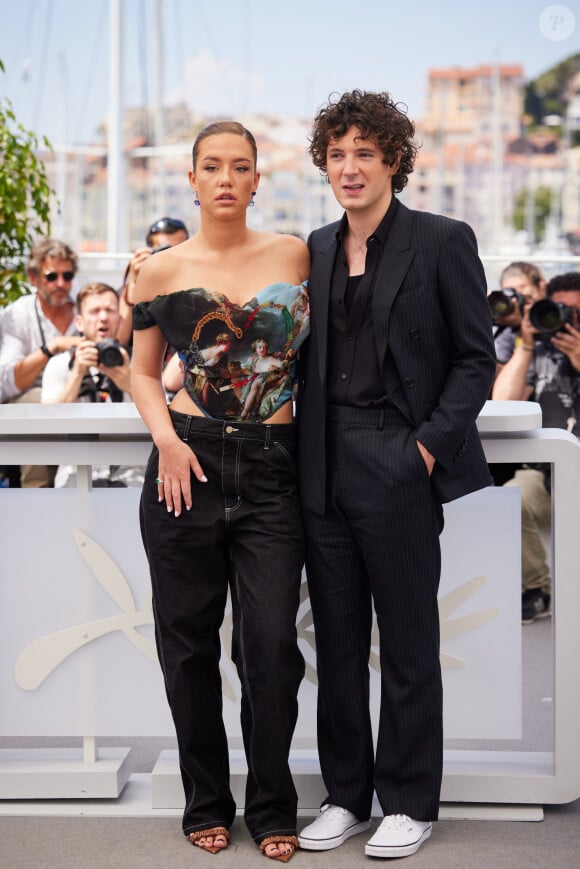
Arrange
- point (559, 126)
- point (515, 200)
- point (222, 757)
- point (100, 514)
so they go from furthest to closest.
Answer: point (515, 200) → point (559, 126) → point (100, 514) → point (222, 757)

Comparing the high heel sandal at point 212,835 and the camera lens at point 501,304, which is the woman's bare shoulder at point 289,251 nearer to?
the high heel sandal at point 212,835

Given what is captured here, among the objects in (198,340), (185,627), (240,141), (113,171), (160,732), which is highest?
(113,171)

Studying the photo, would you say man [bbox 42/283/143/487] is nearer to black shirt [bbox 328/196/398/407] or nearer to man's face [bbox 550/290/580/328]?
black shirt [bbox 328/196/398/407]

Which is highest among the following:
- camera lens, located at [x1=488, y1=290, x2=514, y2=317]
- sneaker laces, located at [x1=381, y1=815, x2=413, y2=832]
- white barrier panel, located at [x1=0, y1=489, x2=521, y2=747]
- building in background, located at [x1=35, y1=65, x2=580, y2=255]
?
building in background, located at [x1=35, y1=65, x2=580, y2=255]

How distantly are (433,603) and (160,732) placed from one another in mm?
921

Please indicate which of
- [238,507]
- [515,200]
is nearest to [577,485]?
[238,507]

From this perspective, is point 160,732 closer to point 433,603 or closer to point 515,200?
point 433,603

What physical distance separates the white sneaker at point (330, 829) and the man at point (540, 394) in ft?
8.29

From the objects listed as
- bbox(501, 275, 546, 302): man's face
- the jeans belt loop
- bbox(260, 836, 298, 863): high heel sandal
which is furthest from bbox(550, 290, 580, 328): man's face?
bbox(260, 836, 298, 863): high heel sandal

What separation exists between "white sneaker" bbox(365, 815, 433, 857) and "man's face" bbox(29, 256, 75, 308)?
3750mm

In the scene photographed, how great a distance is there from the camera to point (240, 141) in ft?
9.66

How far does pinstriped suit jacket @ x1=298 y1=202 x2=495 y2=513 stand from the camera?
2.85 metres

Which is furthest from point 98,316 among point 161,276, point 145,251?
point 161,276

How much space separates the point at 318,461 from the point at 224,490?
0.25m
